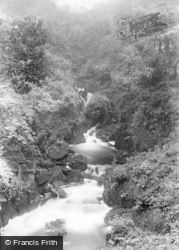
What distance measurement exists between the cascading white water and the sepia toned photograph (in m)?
0.04

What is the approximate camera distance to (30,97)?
61.1 feet

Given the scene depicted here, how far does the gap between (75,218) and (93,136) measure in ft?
21.8

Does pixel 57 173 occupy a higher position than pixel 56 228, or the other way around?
pixel 57 173

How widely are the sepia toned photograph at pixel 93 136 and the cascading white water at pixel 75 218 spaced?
4 cm

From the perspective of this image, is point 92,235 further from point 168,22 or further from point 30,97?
point 168,22

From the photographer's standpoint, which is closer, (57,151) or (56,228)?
(56,228)

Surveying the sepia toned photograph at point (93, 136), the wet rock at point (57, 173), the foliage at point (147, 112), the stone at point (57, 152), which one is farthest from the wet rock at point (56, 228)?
the foliage at point (147, 112)

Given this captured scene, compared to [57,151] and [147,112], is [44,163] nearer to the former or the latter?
[57,151]

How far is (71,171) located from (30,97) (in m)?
4.40

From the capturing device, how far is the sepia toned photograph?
13.4 m

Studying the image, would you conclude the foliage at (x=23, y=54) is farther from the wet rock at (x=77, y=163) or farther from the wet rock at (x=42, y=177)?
the wet rock at (x=42, y=177)

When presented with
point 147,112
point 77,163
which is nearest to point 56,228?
point 77,163

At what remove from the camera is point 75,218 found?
14.7 metres

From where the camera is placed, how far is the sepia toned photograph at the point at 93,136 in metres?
13.4
